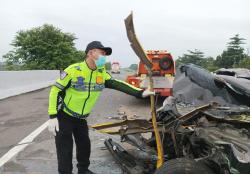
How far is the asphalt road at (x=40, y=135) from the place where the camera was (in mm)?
6039

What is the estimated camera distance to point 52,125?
16.5 feet

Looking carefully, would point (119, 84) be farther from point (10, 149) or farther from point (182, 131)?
point (10, 149)

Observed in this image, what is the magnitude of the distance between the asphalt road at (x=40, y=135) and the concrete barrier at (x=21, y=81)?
46.8 inches

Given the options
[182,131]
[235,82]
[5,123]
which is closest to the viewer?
[182,131]

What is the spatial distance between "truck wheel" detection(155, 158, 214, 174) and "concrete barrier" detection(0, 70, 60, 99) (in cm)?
1262

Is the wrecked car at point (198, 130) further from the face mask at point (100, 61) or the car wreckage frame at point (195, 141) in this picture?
the face mask at point (100, 61)

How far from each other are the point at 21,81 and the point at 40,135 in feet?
37.7

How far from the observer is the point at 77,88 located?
16.8 feet

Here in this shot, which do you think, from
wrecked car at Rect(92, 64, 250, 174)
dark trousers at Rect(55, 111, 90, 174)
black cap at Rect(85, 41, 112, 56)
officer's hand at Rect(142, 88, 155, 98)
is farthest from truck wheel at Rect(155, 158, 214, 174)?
black cap at Rect(85, 41, 112, 56)

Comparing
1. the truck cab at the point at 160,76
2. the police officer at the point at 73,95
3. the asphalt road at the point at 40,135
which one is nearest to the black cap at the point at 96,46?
the police officer at the point at 73,95

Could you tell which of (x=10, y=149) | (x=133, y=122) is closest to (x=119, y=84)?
(x=133, y=122)

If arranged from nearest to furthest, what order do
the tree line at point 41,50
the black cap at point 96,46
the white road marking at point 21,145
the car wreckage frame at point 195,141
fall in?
the car wreckage frame at point 195,141 → the black cap at point 96,46 → the white road marking at point 21,145 → the tree line at point 41,50

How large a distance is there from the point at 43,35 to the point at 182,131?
1957 inches

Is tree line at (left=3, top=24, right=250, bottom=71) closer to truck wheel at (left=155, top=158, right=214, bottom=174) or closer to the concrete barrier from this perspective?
the concrete barrier
